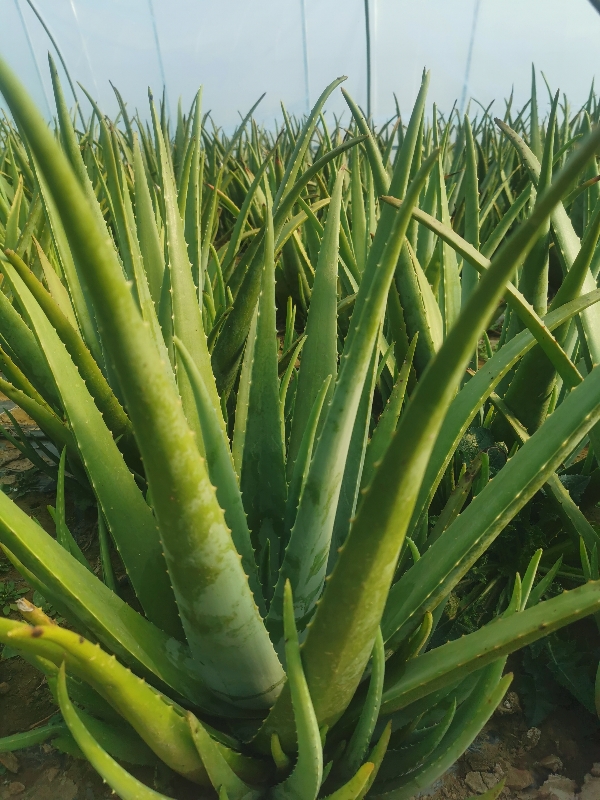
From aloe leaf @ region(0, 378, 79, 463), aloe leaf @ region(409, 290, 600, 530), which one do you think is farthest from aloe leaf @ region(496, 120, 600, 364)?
aloe leaf @ region(0, 378, 79, 463)

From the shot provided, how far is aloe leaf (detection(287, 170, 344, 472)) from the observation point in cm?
Result: 59

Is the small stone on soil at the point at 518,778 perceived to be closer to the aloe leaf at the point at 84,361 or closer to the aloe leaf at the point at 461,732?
the aloe leaf at the point at 461,732

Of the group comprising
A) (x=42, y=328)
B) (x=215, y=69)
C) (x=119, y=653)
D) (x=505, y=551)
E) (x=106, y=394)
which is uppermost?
(x=215, y=69)

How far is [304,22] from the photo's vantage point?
922 centimetres

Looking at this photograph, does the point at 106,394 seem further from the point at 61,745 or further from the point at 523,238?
the point at 523,238

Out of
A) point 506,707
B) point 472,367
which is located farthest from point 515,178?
point 506,707

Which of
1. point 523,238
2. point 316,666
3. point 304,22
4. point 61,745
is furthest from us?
point 304,22

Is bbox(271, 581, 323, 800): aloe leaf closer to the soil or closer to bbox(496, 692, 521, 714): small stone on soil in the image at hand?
the soil

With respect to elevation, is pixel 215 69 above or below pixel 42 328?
above

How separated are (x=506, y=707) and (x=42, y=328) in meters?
0.68

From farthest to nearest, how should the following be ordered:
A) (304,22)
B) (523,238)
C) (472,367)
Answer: (304,22), (472,367), (523,238)

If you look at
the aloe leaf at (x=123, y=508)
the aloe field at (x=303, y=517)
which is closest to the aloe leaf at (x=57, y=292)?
the aloe field at (x=303, y=517)

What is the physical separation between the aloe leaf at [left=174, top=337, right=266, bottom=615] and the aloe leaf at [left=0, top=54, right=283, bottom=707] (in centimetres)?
9

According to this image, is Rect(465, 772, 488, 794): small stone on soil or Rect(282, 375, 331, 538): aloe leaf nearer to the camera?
Rect(282, 375, 331, 538): aloe leaf
